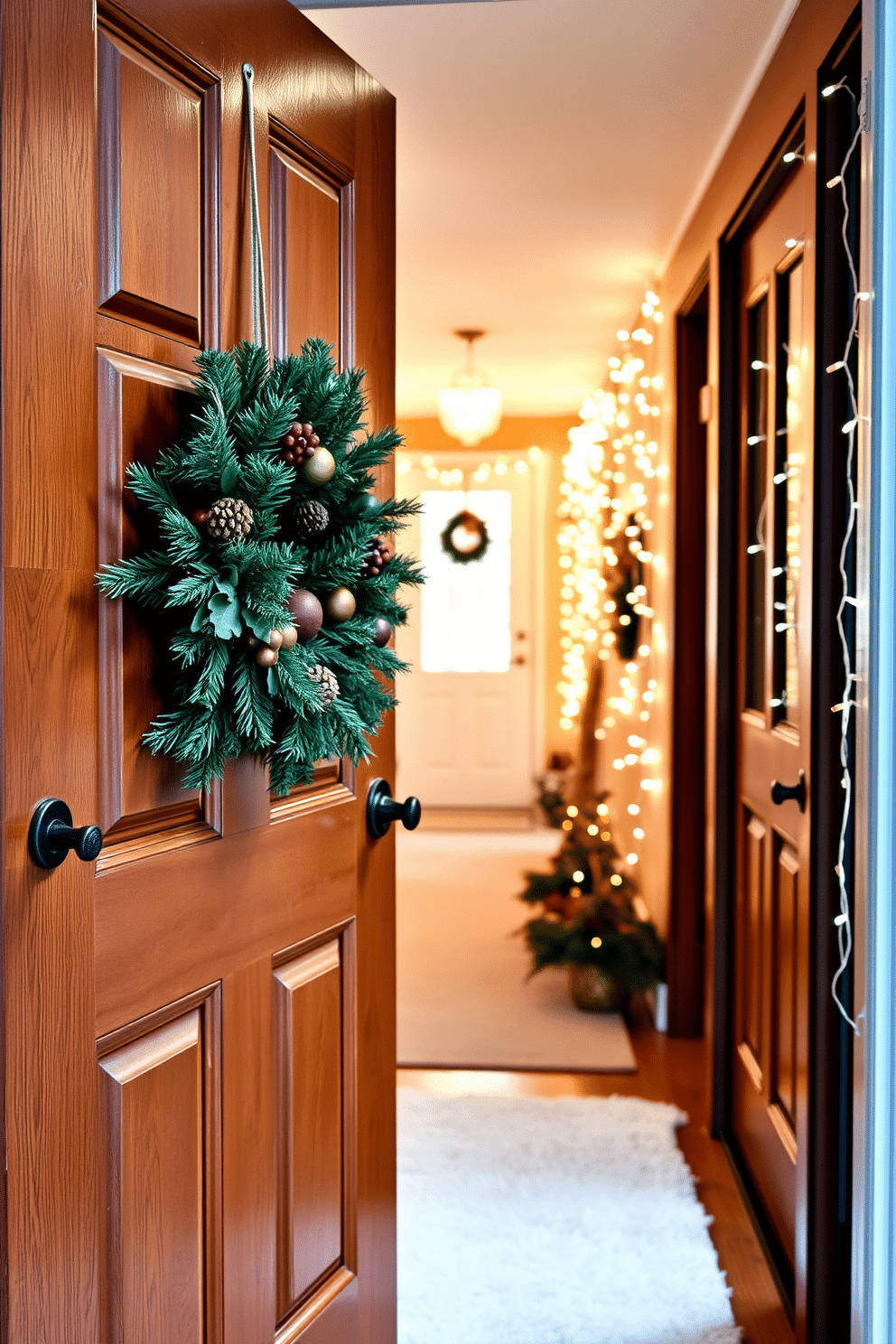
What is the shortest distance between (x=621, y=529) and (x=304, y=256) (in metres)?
3.42

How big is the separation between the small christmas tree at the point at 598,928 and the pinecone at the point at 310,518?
2877mm

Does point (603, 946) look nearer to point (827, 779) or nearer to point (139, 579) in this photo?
point (827, 779)

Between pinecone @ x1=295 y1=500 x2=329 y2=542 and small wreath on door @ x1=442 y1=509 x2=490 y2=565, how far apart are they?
658cm

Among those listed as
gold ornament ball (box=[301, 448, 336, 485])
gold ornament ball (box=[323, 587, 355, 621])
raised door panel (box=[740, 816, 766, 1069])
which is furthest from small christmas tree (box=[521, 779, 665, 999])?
gold ornament ball (box=[301, 448, 336, 485])

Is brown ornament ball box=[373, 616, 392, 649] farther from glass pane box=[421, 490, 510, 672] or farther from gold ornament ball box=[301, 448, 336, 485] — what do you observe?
glass pane box=[421, 490, 510, 672]

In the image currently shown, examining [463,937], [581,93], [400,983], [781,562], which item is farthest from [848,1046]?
[463,937]

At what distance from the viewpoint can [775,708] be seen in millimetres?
2549

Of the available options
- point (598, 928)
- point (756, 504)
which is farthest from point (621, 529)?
point (756, 504)

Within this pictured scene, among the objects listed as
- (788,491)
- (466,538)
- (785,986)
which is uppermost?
(466,538)

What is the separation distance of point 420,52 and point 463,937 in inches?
136

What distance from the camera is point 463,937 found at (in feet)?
16.5

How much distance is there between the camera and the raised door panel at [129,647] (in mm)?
1216

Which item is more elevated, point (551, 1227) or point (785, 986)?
point (785, 986)

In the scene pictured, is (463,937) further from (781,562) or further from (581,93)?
(581,93)
